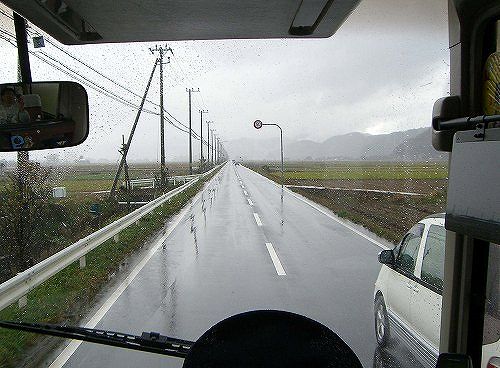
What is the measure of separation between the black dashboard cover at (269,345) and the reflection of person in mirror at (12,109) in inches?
66.1

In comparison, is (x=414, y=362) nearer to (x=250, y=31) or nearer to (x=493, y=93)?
(x=493, y=93)

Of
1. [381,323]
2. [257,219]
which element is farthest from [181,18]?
[257,219]

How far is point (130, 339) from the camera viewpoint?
94.7 inches

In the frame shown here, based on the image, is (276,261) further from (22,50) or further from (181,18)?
(22,50)

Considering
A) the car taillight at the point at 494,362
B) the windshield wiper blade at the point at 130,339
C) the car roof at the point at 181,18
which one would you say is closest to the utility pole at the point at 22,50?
the car roof at the point at 181,18

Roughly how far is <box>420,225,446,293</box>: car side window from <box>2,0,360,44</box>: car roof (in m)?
1.53

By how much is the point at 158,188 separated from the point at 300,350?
61.6 ft

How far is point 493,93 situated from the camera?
192 cm

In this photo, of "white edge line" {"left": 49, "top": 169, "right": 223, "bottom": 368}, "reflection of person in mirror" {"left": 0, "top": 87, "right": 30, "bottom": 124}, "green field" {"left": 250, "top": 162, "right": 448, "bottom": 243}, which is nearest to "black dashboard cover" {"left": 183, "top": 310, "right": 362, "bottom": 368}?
"green field" {"left": 250, "top": 162, "right": 448, "bottom": 243}

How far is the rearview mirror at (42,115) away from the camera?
96.0 inches

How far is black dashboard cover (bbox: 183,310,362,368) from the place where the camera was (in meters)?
1.46

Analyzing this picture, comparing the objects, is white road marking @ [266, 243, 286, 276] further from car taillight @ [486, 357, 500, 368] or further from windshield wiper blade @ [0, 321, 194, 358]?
car taillight @ [486, 357, 500, 368]

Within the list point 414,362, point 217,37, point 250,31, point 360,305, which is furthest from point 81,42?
point 360,305

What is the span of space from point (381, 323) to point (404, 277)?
102 cm
